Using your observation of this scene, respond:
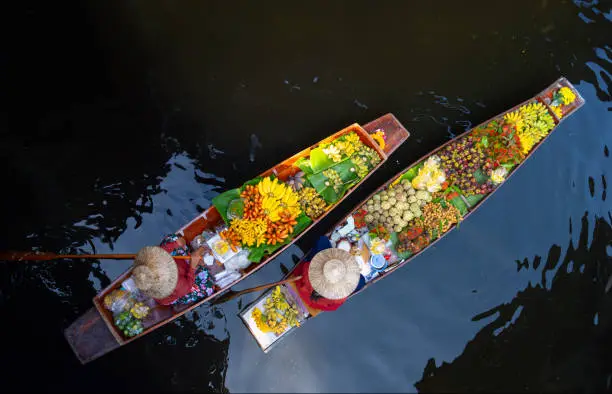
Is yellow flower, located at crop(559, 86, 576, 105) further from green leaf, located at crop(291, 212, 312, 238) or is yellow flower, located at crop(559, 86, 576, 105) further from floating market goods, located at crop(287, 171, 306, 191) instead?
green leaf, located at crop(291, 212, 312, 238)

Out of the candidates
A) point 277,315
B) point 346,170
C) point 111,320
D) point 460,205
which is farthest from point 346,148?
point 111,320

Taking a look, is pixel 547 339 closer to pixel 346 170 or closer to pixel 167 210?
pixel 346 170

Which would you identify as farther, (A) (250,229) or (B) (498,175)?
(B) (498,175)

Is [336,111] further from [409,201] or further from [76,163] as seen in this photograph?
[76,163]

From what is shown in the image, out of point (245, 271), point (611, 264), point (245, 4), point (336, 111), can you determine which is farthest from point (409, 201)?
point (245, 4)

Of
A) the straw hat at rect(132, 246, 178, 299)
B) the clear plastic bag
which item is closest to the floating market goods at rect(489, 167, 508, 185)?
the straw hat at rect(132, 246, 178, 299)
